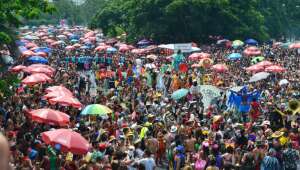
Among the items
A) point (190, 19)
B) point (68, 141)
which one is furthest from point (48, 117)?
point (190, 19)

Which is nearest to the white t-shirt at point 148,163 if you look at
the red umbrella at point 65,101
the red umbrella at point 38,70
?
the red umbrella at point 65,101

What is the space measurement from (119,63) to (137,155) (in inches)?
1006

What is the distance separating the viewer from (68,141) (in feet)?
34.5

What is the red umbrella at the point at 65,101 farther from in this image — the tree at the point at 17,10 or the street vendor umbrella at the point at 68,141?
the street vendor umbrella at the point at 68,141

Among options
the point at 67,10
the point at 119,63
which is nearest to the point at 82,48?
the point at 119,63

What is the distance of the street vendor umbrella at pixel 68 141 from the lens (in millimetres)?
10438

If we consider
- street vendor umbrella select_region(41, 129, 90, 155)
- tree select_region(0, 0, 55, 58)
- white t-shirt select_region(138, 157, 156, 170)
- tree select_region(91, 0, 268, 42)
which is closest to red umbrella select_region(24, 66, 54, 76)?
tree select_region(0, 0, 55, 58)

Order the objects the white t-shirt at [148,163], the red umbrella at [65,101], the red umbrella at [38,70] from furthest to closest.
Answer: the red umbrella at [38,70] < the red umbrella at [65,101] < the white t-shirt at [148,163]

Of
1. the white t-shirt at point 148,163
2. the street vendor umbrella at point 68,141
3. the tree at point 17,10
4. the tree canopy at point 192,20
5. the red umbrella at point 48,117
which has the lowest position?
the tree canopy at point 192,20

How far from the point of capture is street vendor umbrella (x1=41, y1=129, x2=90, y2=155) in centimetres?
1044

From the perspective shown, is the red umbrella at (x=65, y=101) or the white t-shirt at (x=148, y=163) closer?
the white t-shirt at (x=148, y=163)

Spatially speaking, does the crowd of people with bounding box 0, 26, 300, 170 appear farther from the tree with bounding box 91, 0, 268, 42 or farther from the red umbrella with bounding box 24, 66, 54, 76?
the tree with bounding box 91, 0, 268, 42

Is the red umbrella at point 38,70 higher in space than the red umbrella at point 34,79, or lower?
lower

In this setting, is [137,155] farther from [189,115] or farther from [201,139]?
[189,115]
